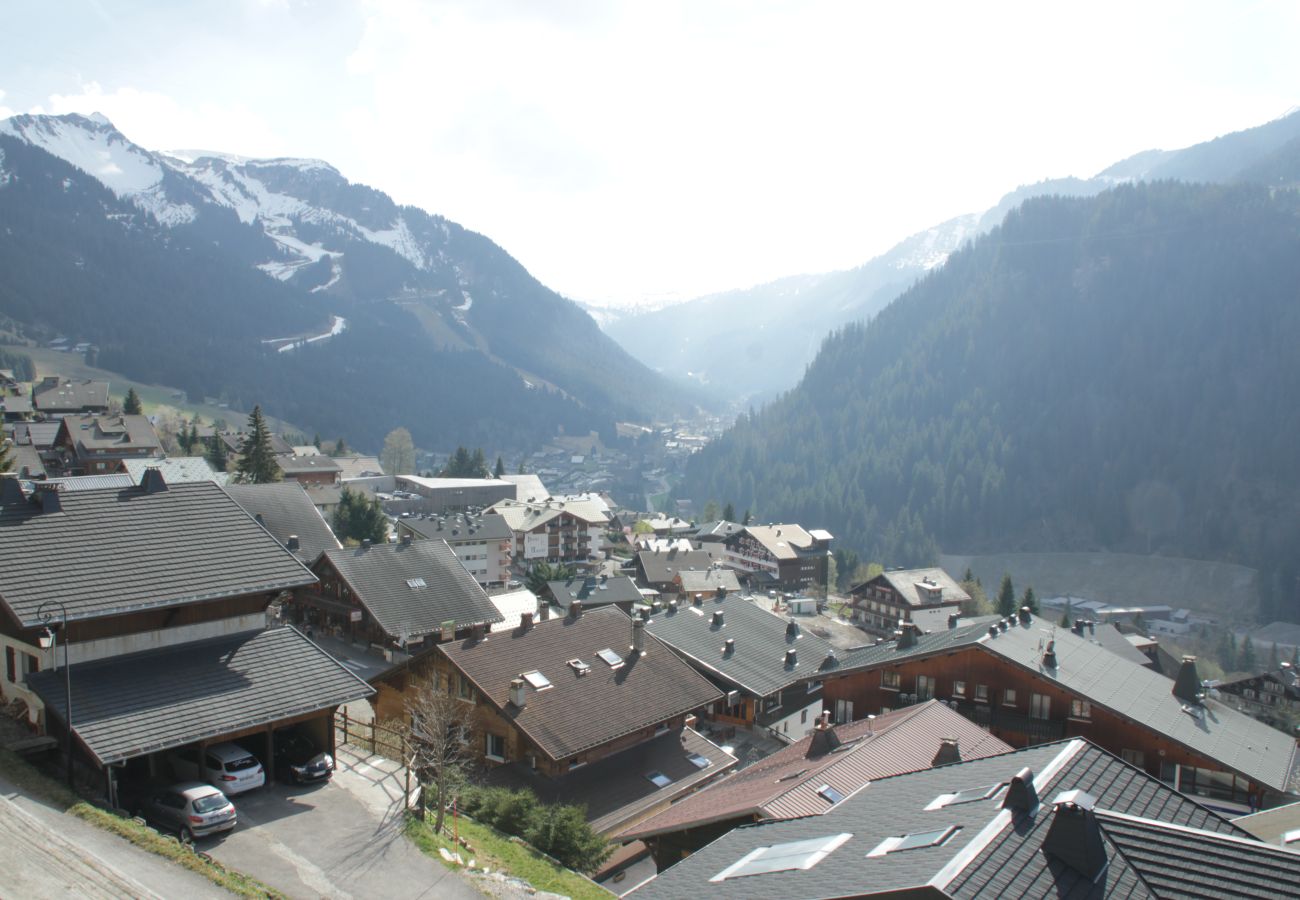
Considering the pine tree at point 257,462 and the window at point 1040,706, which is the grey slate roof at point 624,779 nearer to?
the window at point 1040,706

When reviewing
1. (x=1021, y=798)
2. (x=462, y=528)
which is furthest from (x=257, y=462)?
(x=1021, y=798)

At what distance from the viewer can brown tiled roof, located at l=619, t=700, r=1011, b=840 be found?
19.8 m

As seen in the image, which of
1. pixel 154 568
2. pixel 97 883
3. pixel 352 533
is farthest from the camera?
pixel 352 533

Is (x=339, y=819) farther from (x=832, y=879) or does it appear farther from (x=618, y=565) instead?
(x=618, y=565)

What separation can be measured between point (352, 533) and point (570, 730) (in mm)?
50846

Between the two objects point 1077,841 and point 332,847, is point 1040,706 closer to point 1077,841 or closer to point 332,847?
point 1077,841

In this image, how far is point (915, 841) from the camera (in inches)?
461

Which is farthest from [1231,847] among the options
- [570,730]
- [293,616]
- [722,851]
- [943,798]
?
[293,616]

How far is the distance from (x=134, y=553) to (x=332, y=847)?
331 inches

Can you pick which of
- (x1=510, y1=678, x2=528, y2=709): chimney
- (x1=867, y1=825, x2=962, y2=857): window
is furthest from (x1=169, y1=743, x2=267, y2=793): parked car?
(x1=867, y1=825, x2=962, y2=857): window

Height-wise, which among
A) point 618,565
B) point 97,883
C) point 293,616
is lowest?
point 618,565

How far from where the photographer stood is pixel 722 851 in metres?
15.2

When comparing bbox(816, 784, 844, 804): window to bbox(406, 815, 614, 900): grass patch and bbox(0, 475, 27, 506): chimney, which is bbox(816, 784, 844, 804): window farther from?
bbox(0, 475, 27, 506): chimney

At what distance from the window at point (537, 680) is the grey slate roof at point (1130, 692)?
16707 millimetres
